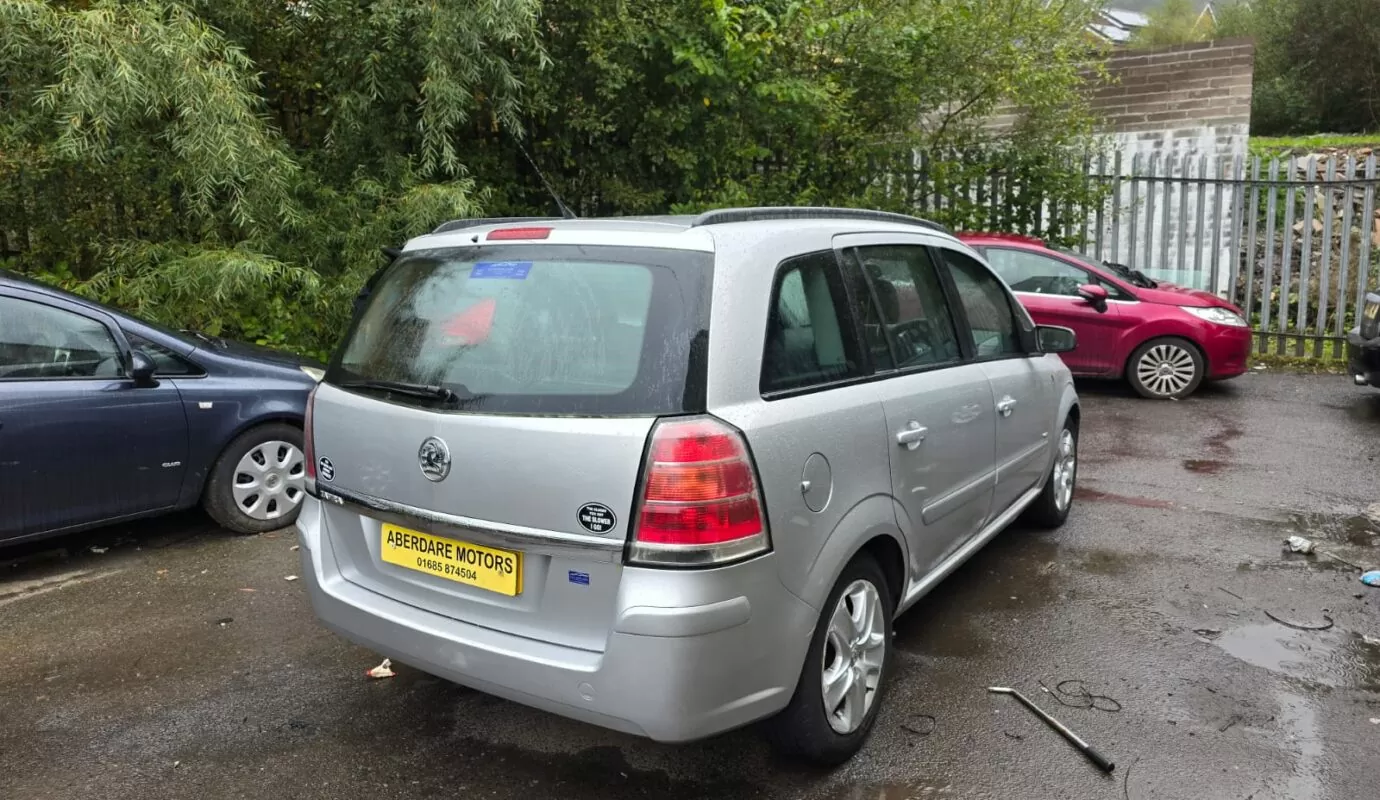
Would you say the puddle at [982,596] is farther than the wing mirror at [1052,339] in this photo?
No

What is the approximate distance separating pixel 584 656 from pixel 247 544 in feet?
11.4

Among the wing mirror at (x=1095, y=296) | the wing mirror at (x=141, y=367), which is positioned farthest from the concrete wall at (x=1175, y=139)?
the wing mirror at (x=141, y=367)

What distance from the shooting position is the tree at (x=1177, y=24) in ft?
120

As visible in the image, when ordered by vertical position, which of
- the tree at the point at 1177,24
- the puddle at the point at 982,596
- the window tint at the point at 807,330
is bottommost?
the puddle at the point at 982,596

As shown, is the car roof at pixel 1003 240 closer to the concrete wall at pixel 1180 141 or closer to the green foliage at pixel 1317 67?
the concrete wall at pixel 1180 141

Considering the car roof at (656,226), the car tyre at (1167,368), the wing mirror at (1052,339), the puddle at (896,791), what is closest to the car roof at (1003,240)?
the car tyre at (1167,368)

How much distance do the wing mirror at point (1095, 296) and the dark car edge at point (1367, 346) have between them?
2010 mm

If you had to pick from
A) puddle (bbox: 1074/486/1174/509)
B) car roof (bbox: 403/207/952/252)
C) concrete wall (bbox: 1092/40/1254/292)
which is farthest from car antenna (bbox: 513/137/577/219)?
concrete wall (bbox: 1092/40/1254/292)

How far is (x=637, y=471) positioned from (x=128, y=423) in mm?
3594

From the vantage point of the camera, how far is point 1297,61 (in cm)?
2473

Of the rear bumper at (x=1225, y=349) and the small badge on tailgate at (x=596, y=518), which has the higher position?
the small badge on tailgate at (x=596, y=518)

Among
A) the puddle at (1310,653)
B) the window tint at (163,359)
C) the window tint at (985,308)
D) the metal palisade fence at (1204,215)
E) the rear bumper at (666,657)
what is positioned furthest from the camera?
the metal palisade fence at (1204,215)

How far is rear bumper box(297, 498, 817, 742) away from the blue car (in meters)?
2.20

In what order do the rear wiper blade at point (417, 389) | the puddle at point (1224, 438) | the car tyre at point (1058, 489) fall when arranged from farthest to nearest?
1. the puddle at point (1224, 438)
2. the car tyre at point (1058, 489)
3. the rear wiper blade at point (417, 389)
